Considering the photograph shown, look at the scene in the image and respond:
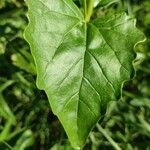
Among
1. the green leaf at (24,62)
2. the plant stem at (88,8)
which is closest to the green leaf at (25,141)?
the green leaf at (24,62)

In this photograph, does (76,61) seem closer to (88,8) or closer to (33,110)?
(88,8)

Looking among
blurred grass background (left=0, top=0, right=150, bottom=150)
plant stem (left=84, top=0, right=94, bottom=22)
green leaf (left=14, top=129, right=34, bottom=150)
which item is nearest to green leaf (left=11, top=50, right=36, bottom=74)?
blurred grass background (left=0, top=0, right=150, bottom=150)

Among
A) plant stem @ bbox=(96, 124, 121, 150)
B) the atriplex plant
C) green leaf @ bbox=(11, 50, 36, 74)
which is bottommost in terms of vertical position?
plant stem @ bbox=(96, 124, 121, 150)

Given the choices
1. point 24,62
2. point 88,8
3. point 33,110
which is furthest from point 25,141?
point 88,8

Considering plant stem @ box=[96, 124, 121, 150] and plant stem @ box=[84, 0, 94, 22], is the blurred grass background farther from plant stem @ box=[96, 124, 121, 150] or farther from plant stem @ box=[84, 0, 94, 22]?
plant stem @ box=[84, 0, 94, 22]

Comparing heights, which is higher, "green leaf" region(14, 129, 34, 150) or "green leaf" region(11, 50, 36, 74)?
"green leaf" region(11, 50, 36, 74)

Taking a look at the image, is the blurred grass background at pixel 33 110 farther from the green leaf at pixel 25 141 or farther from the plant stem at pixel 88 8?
the plant stem at pixel 88 8
